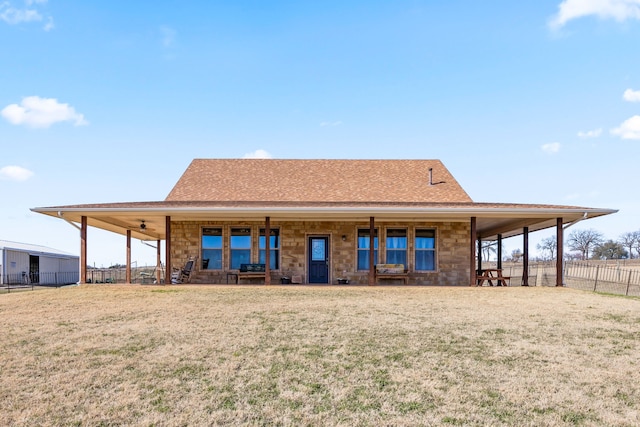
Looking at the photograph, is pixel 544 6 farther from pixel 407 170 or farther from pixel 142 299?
pixel 142 299

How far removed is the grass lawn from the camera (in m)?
4.26

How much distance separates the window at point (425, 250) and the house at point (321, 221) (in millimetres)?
35

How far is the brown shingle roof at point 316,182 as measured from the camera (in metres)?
17.2

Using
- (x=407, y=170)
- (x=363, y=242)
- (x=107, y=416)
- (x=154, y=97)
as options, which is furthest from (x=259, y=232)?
(x=107, y=416)

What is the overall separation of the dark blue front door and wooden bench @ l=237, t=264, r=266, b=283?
1.85 meters

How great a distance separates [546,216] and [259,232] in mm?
9249

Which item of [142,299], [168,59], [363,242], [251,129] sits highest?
[168,59]

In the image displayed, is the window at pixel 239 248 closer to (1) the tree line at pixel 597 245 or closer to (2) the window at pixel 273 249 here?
(2) the window at pixel 273 249

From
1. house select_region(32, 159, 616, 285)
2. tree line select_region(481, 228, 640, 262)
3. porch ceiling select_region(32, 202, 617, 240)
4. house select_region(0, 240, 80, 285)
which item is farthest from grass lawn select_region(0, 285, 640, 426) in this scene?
tree line select_region(481, 228, 640, 262)

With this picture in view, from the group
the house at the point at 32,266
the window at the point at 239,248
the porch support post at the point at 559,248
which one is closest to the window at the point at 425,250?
the porch support post at the point at 559,248

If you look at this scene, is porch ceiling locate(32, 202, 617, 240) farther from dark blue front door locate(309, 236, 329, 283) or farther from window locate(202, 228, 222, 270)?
dark blue front door locate(309, 236, 329, 283)

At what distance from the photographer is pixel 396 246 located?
16.2 m

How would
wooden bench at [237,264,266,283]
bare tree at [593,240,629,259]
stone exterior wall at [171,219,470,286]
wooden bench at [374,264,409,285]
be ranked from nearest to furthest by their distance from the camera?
wooden bench at [237,264,266,283], wooden bench at [374,264,409,285], stone exterior wall at [171,219,470,286], bare tree at [593,240,629,259]

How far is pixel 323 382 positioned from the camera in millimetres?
5012
